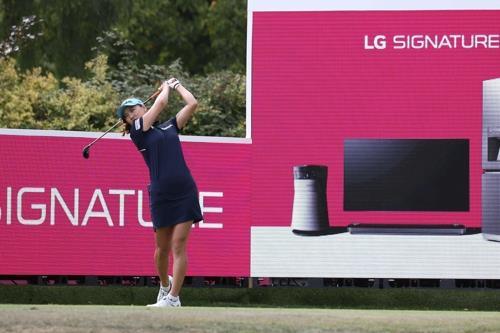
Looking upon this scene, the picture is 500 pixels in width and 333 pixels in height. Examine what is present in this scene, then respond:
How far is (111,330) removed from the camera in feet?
24.7

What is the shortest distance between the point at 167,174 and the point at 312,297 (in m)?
2.44

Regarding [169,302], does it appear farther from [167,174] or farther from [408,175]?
[408,175]

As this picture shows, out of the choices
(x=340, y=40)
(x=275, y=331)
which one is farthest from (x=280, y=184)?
(x=275, y=331)

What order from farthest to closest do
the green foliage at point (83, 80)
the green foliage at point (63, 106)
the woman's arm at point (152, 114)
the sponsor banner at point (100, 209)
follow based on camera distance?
the green foliage at point (63, 106)
the green foliage at point (83, 80)
the sponsor banner at point (100, 209)
the woman's arm at point (152, 114)

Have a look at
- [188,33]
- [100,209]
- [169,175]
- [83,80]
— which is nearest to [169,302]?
[169,175]

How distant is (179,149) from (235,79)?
289 inches

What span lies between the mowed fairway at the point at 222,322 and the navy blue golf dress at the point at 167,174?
1.40 m

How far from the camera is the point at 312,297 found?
11.8m

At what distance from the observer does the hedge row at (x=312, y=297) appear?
1166 centimetres

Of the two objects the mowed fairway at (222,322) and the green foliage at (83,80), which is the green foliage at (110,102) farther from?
the mowed fairway at (222,322)

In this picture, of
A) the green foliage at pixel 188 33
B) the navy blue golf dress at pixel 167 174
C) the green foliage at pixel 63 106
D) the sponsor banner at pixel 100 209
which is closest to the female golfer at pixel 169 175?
the navy blue golf dress at pixel 167 174

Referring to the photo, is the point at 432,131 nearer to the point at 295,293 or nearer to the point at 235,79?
the point at 295,293

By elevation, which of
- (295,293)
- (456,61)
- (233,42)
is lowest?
(295,293)

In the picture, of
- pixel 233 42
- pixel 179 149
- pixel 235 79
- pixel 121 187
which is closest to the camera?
pixel 179 149
